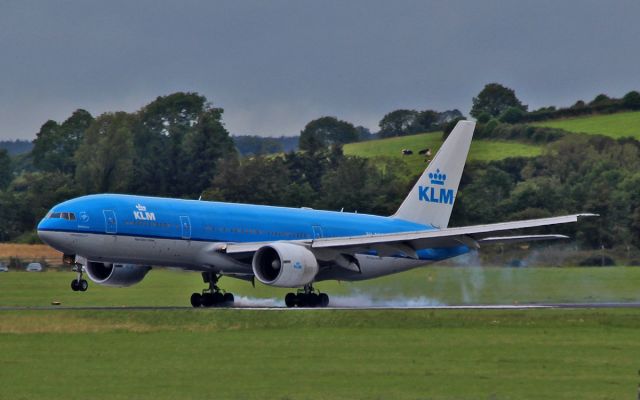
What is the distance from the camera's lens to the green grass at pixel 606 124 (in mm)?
112750

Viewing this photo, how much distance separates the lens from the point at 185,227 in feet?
147

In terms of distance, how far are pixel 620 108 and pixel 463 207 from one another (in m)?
60.1

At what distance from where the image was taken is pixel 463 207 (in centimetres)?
6450

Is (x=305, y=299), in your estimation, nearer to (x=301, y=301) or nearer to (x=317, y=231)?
(x=301, y=301)

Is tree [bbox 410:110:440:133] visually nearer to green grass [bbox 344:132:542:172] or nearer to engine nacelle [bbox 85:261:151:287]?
green grass [bbox 344:132:542:172]

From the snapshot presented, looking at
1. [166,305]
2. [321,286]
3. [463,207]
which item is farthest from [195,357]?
[463,207]

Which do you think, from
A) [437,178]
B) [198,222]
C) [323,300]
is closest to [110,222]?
[198,222]

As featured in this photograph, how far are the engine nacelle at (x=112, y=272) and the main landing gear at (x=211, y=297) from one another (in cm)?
195

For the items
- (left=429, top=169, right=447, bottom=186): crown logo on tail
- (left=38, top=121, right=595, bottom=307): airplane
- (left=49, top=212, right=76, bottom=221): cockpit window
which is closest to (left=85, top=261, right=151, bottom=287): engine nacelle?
(left=38, top=121, right=595, bottom=307): airplane

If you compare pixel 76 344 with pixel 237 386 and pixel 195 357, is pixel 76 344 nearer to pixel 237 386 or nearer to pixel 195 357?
pixel 195 357

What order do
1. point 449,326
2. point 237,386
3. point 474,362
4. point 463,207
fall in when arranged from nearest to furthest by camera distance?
point 237,386 → point 474,362 → point 449,326 → point 463,207

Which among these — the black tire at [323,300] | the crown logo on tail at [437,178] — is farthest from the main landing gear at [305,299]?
the crown logo on tail at [437,178]

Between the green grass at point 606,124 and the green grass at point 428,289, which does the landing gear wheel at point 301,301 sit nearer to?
the green grass at point 428,289

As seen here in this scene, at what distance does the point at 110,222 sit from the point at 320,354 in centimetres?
1587
